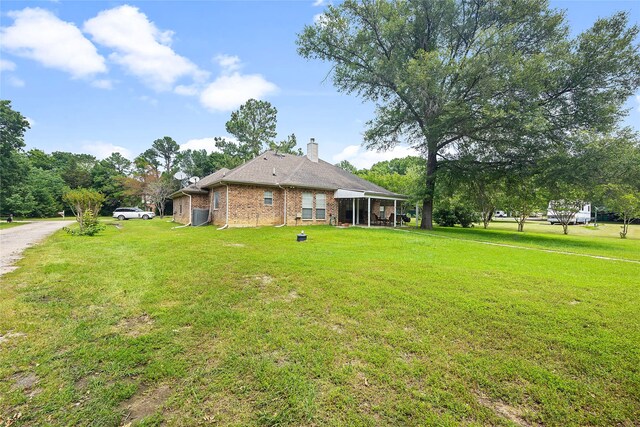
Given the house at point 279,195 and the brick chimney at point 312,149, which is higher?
the brick chimney at point 312,149

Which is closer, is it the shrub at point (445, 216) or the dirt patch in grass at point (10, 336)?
the dirt patch in grass at point (10, 336)

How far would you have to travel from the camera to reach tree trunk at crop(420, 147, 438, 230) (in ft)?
56.6

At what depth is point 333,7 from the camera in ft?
52.2

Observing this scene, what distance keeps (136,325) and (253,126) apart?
37.9 metres

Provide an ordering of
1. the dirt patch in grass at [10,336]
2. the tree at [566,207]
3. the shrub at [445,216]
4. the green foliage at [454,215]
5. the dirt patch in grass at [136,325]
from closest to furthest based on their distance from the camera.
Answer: the dirt patch in grass at [10,336], the dirt patch in grass at [136,325], the tree at [566,207], the green foliage at [454,215], the shrub at [445,216]

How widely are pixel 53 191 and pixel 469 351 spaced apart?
4894 centimetres

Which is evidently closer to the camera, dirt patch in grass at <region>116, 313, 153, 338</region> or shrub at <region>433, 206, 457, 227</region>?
dirt patch in grass at <region>116, 313, 153, 338</region>

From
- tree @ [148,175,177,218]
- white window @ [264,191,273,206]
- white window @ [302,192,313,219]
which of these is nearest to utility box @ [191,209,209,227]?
white window @ [264,191,273,206]

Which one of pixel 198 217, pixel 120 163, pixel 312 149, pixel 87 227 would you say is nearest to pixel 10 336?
pixel 87 227

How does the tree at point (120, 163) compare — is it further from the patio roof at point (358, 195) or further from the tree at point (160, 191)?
the patio roof at point (358, 195)

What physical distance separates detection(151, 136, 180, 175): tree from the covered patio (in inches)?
1837

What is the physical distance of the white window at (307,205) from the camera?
1736 centimetres

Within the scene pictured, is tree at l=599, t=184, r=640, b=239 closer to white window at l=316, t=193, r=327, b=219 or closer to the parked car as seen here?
white window at l=316, t=193, r=327, b=219

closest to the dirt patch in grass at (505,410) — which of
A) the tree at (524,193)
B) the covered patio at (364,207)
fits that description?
the covered patio at (364,207)
